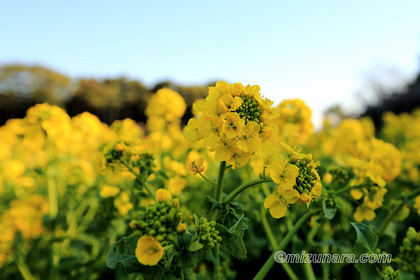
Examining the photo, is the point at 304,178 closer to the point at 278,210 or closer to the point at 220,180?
the point at 278,210

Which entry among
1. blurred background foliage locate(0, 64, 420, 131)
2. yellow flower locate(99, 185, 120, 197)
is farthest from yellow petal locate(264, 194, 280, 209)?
blurred background foliage locate(0, 64, 420, 131)

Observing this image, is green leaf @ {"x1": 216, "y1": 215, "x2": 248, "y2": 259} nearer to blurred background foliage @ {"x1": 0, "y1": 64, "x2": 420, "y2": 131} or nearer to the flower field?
the flower field

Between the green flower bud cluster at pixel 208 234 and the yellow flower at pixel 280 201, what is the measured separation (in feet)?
0.74

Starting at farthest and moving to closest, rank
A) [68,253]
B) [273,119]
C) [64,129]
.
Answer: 1. [64,129]
2. [68,253]
3. [273,119]

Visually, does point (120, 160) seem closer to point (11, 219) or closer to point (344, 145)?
point (11, 219)

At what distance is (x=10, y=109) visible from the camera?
1185 inches

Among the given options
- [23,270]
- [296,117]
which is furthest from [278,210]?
[23,270]

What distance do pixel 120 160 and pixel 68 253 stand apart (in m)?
1.93

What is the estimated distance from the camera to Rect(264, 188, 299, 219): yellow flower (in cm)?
113

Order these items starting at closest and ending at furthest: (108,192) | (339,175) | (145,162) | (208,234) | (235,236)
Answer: (208,234) < (235,236) < (145,162) < (339,175) < (108,192)

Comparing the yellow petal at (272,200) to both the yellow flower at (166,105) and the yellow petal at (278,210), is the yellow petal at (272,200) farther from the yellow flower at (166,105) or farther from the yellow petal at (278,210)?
the yellow flower at (166,105)

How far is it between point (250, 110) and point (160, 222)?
603 mm

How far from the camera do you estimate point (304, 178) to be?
1.18m

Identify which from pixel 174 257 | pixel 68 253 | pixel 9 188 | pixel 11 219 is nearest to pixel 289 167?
pixel 174 257
